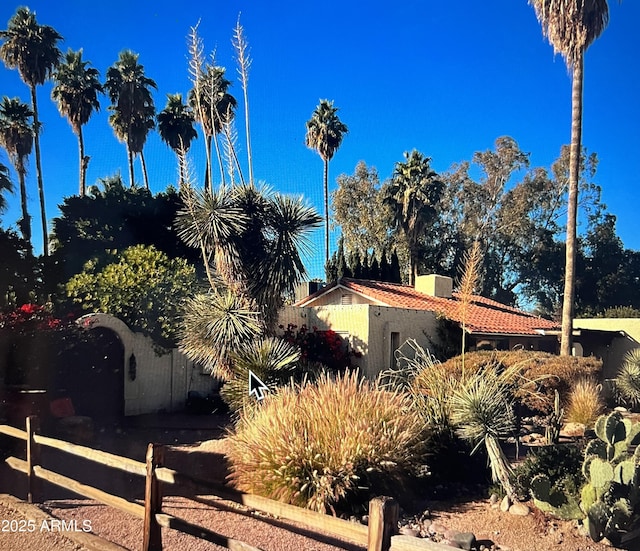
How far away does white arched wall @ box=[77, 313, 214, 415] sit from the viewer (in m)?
13.9

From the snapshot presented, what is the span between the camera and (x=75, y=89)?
3092 centimetres

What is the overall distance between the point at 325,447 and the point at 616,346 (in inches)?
834

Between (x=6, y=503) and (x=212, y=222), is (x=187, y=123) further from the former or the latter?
(x=6, y=503)

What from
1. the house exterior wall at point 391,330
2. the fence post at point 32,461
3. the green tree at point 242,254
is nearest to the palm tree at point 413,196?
the house exterior wall at point 391,330

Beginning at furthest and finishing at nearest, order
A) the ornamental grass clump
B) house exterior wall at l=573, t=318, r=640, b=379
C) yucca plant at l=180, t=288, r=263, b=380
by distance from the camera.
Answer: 1. house exterior wall at l=573, t=318, r=640, b=379
2. yucca plant at l=180, t=288, r=263, b=380
3. the ornamental grass clump

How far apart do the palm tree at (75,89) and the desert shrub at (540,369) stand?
81.7 ft

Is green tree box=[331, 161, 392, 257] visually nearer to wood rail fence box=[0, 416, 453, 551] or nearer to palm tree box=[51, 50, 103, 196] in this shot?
palm tree box=[51, 50, 103, 196]

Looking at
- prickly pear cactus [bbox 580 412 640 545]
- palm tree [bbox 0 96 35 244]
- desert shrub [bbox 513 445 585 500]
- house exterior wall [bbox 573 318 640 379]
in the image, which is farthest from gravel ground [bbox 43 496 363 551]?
palm tree [bbox 0 96 35 244]

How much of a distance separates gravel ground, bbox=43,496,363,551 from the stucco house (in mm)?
8541

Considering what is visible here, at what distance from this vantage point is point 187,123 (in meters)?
32.6

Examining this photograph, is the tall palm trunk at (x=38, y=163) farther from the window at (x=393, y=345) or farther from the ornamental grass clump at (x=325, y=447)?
the ornamental grass clump at (x=325, y=447)

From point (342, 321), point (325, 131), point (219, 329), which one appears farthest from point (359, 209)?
point (219, 329)

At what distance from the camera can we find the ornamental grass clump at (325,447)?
699 cm

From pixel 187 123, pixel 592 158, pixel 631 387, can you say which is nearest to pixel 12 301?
pixel 631 387
